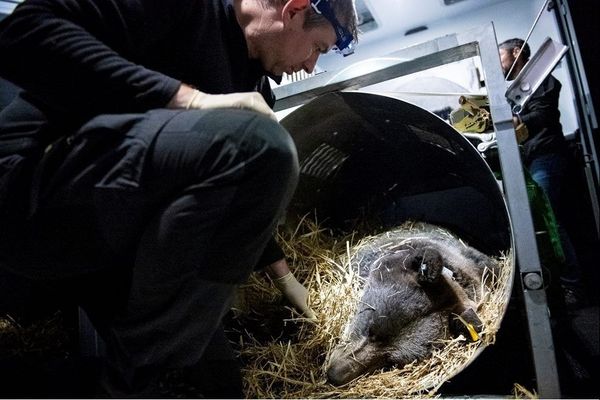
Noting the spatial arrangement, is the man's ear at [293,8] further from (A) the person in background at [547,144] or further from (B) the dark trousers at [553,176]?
(B) the dark trousers at [553,176]

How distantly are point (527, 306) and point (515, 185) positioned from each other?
1.35ft

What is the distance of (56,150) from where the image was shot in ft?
3.84

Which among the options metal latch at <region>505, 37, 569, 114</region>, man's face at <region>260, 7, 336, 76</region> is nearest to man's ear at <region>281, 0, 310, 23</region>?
man's face at <region>260, 7, 336, 76</region>

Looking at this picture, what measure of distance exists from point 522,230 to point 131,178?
4.14ft

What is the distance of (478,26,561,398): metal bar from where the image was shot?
4.90ft

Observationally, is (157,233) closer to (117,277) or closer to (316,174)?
(117,277)

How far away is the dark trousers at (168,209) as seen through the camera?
3.64 feet

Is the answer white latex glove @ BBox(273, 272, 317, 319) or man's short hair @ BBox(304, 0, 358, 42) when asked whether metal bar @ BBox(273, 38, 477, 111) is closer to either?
man's short hair @ BBox(304, 0, 358, 42)

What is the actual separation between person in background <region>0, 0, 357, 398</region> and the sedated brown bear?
34.8 inches

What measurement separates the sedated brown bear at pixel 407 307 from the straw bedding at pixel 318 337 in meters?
0.05

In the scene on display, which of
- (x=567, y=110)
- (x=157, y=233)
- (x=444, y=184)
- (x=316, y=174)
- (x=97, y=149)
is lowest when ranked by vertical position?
(x=567, y=110)

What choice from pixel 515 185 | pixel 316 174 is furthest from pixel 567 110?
pixel 515 185

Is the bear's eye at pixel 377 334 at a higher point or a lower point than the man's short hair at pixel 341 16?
lower

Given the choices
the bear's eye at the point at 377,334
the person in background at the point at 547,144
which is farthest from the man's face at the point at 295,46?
the person in background at the point at 547,144
